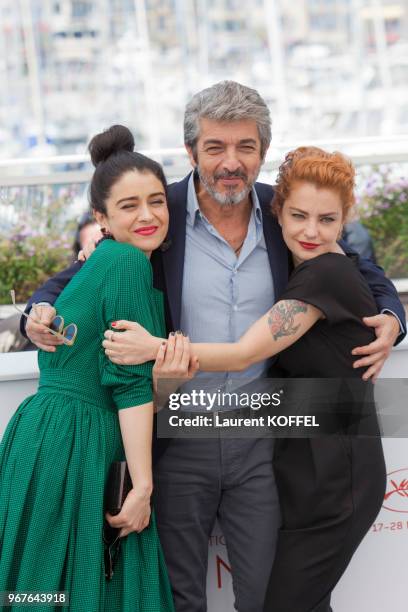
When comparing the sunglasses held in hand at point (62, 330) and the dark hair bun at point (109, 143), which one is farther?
the dark hair bun at point (109, 143)

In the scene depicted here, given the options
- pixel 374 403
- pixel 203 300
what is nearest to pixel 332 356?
pixel 374 403

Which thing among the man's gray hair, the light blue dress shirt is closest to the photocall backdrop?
the light blue dress shirt

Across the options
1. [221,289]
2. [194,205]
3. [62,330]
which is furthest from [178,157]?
[62,330]

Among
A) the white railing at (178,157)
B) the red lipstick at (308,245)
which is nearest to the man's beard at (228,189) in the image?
the red lipstick at (308,245)

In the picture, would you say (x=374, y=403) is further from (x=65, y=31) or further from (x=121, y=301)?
(x=65, y=31)

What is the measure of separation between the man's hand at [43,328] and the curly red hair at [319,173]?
2.37 ft

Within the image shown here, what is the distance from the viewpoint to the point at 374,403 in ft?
7.54

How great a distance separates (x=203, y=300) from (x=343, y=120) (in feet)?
24.7

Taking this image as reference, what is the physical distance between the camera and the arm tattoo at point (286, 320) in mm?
2117

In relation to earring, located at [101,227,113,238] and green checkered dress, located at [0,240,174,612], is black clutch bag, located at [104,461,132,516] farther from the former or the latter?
earring, located at [101,227,113,238]

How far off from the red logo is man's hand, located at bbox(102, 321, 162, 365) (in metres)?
0.91

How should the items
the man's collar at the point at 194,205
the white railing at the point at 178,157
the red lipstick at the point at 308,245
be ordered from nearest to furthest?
the red lipstick at the point at 308,245
the man's collar at the point at 194,205
the white railing at the point at 178,157

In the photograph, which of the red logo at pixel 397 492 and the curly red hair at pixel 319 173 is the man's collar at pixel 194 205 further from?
the red logo at pixel 397 492

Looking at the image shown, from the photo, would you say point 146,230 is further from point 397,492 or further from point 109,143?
point 397,492
